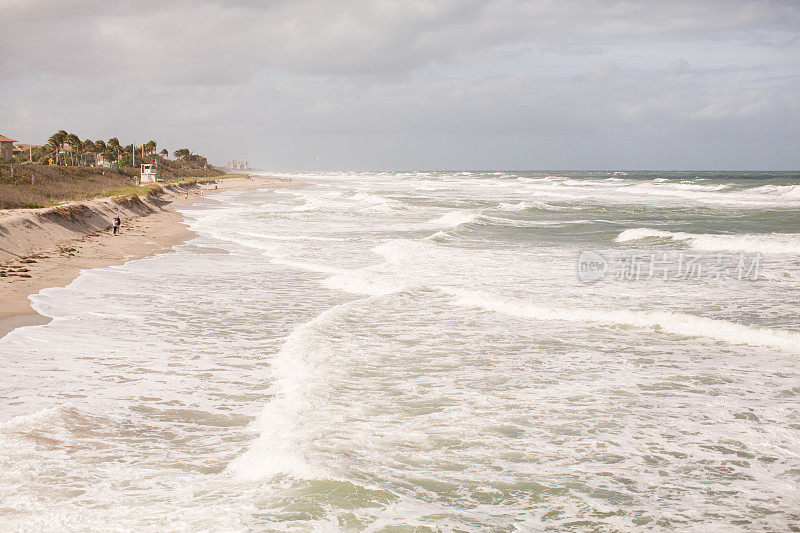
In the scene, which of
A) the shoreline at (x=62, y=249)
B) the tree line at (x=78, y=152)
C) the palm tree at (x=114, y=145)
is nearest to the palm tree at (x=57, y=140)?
the tree line at (x=78, y=152)

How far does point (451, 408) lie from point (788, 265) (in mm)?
16490

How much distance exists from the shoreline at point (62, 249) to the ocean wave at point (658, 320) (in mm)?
9297

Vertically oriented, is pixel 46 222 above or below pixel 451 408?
above

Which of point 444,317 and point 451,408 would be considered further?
point 444,317

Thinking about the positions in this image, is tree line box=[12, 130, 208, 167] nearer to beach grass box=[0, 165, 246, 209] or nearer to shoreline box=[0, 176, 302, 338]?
beach grass box=[0, 165, 246, 209]

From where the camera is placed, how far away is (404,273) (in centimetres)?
1758

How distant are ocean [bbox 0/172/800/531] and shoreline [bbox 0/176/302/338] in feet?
2.48

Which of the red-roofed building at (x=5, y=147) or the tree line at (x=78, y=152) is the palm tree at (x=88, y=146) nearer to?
the tree line at (x=78, y=152)

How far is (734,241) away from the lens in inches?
952

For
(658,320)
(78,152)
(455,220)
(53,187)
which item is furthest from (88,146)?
(658,320)

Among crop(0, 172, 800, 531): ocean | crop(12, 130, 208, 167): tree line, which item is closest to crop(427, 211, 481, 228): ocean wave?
crop(0, 172, 800, 531): ocean

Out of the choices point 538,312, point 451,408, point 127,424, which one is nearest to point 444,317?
point 538,312

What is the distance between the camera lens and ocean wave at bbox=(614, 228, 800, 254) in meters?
22.4

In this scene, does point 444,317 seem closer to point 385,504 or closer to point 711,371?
point 711,371
